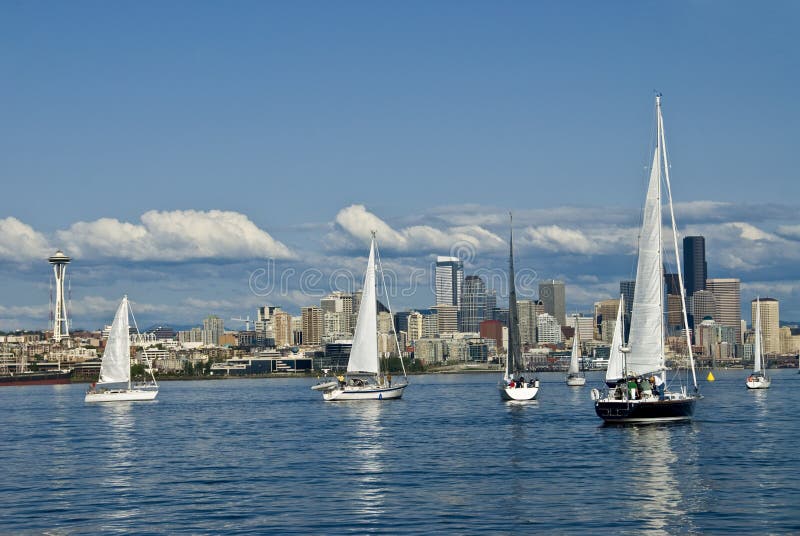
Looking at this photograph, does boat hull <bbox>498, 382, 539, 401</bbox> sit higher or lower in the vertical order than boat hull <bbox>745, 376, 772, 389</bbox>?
higher

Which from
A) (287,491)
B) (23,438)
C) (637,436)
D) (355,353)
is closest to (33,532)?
(287,491)

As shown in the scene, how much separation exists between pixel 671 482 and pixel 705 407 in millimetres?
58378

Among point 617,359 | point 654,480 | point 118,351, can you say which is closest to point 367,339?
point 617,359

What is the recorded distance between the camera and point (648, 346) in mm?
74000

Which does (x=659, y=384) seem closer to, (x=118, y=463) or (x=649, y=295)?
(x=649, y=295)

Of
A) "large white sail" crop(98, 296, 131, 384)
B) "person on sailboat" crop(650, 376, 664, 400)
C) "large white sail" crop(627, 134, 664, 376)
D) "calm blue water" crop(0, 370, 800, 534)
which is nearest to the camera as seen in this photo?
"calm blue water" crop(0, 370, 800, 534)

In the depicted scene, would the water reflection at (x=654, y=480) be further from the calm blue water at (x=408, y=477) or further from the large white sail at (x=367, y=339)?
the large white sail at (x=367, y=339)

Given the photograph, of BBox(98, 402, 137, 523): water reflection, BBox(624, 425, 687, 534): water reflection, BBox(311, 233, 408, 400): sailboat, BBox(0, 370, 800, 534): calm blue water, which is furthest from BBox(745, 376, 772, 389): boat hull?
BBox(624, 425, 687, 534): water reflection

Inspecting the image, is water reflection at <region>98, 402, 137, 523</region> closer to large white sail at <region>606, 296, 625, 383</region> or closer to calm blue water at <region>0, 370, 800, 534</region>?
calm blue water at <region>0, 370, 800, 534</region>

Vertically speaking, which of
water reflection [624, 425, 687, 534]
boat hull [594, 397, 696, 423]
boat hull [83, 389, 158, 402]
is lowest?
boat hull [83, 389, 158, 402]

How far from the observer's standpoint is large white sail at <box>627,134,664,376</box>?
73875 millimetres

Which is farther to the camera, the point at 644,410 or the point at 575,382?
the point at 575,382

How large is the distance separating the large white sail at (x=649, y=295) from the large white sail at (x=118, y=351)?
69.8 meters

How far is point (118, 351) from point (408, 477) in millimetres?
85612
